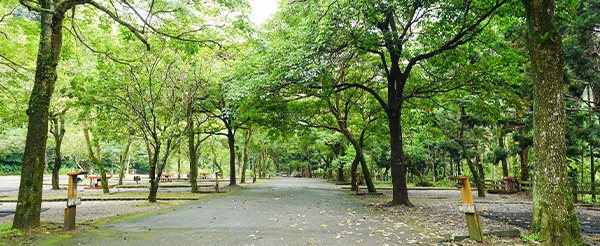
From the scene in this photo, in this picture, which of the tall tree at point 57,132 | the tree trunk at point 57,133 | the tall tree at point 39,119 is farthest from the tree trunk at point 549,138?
the tree trunk at point 57,133

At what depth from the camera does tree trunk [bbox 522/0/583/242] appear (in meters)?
4.74

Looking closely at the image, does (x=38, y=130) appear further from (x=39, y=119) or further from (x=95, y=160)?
(x=95, y=160)

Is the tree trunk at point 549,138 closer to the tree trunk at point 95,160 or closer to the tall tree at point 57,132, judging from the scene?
the tree trunk at point 95,160

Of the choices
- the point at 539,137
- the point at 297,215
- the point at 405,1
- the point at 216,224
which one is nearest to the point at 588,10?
the point at 405,1

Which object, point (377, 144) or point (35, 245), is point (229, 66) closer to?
point (35, 245)

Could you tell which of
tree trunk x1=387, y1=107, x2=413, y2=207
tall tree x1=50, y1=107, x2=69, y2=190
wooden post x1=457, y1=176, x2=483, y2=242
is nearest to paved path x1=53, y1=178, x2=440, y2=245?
wooden post x1=457, y1=176, x2=483, y2=242

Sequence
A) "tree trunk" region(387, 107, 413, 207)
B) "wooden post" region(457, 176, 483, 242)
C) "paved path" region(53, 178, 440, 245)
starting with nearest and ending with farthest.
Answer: "wooden post" region(457, 176, 483, 242)
"paved path" region(53, 178, 440, 245)
"tree trunk" region(387, 107, 413, 207)

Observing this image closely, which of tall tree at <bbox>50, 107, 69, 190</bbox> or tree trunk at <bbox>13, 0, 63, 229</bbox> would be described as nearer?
tree trunk at <bbox>13, 0, 63, 229</bbox>

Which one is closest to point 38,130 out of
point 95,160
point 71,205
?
point 71,205

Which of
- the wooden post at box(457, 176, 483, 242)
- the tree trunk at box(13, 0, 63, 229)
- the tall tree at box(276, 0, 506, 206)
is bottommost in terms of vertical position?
the wooden post at box(457, 176, 483, 242)

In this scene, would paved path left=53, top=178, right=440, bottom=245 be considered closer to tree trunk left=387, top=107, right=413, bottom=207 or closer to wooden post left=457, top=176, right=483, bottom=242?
wooden post left=457, top=176, right=483, bottom=242

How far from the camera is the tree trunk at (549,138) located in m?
4.74

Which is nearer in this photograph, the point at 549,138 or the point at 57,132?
the point at 549,138

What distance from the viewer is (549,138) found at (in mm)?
4938
